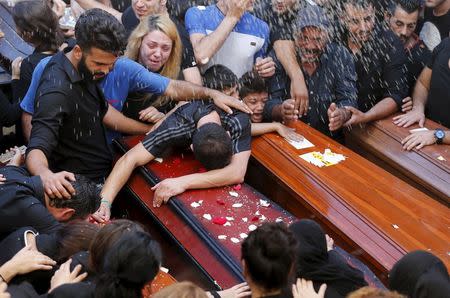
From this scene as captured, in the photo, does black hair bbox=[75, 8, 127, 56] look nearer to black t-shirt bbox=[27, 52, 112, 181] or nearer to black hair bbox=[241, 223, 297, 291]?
black t-shirt bbox=[27, 52, 112, 181]

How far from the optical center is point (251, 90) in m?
4.78

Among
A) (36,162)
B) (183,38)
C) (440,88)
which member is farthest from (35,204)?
(440,88)

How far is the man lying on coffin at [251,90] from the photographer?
182 inches

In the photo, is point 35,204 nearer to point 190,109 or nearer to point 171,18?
point 190,109

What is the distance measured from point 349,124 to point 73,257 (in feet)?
9.16

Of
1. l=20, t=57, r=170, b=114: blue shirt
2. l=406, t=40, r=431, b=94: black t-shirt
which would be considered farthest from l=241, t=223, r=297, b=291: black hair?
l=406, t=40, r=431, b=94: black t-shirt

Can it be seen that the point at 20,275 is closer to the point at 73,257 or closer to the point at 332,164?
the point at 73,257

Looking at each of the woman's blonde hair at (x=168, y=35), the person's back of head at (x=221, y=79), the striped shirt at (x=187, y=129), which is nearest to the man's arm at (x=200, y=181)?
the striped shirt at (x=187, y=129)

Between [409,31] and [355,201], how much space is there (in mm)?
2307

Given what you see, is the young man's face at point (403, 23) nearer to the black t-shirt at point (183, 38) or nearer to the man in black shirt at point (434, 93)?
the man in black shirt at point (434, 93)

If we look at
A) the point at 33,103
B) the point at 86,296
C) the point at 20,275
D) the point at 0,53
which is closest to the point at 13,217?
the point at 20,275

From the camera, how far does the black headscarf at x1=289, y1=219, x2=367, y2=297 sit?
9.98 feet

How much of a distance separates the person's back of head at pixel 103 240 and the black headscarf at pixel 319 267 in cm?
73

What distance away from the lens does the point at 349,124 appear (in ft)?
17.1
